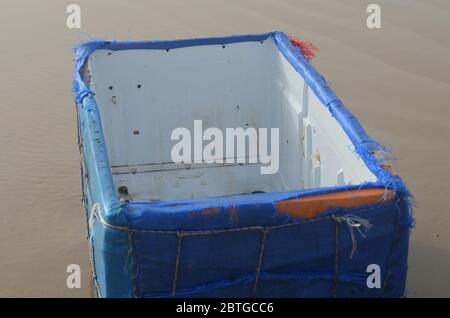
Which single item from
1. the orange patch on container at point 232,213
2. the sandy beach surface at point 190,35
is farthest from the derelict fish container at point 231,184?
the sandy beach surface at point 190,35

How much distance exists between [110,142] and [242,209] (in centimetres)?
242

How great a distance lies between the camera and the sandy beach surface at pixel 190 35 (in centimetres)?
554

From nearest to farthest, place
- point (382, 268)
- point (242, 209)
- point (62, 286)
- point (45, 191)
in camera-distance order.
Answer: point (242, 209)
point (382, 268)
point (62, 286)
point (45, 191)

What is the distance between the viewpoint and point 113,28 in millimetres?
9219

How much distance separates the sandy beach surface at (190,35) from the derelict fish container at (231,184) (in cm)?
81

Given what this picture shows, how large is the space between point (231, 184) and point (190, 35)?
362 centimetres

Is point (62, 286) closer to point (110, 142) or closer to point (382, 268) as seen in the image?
point (110, 142)

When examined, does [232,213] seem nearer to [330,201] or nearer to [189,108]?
[330,201]

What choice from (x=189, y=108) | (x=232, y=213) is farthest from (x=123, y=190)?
(x=232, y=213)

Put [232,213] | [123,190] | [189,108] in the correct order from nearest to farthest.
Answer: [232,213], [123,190], [189,108]

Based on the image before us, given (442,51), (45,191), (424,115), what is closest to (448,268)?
(424,115)

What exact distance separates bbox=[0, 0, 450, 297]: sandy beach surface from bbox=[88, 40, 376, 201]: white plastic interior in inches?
27.1

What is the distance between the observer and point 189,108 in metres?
5.71

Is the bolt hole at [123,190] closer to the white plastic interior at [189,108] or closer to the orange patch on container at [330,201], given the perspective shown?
the white plastic interior at [189,108]
